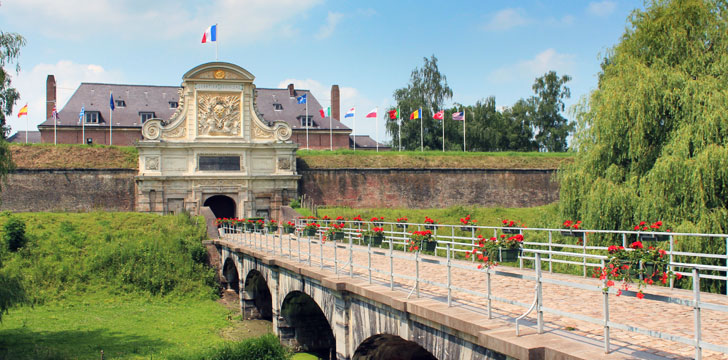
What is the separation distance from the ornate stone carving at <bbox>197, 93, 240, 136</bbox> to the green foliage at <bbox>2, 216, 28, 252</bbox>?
38.4 feet

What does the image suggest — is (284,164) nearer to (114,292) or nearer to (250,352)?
(114,292)

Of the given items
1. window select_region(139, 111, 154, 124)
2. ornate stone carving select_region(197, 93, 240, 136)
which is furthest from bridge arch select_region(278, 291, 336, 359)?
window select_region(139, 111, 154, 124)

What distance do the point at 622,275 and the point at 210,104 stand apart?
3071cm

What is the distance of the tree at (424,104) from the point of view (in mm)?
56500

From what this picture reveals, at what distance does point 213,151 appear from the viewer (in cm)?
3438

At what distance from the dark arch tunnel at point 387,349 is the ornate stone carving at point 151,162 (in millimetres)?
26053

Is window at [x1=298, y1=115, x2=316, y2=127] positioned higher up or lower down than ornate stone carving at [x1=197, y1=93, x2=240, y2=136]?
higher up

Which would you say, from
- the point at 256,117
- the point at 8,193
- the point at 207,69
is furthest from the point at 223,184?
the point at 8,193

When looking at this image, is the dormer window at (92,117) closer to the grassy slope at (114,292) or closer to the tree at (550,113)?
the grassy slope at (114,292)

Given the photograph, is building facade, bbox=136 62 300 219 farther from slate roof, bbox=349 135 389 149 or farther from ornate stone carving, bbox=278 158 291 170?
slate roof, bbox=349 135 389 149

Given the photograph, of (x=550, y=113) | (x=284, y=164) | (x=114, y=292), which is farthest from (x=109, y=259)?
(x=550, y=113)

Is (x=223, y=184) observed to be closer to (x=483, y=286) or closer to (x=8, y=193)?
(x=8, y=193)

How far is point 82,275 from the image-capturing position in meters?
23.2

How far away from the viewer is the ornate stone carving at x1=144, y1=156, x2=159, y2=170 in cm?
3366
